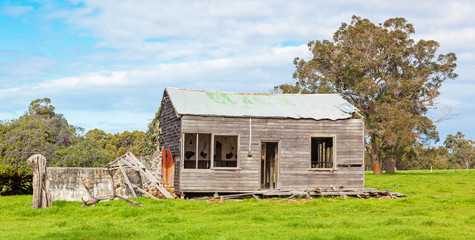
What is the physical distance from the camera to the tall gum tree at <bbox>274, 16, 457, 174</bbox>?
5012 cm

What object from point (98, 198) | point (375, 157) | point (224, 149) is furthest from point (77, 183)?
point (375, 157)

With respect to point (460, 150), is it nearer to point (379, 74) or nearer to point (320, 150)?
point (379, 74)

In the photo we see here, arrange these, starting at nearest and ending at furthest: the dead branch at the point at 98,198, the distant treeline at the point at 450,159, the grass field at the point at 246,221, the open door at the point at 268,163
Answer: the grass field at the point at 246,221
the dead branch at the point at 98,198
the open door at the point at 268,163
the distant treeline at the point at 450,159

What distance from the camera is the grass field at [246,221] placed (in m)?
12.7

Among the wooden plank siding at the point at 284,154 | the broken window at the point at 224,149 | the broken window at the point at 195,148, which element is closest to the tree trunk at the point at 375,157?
the wooden plank siding at the point at 284,154

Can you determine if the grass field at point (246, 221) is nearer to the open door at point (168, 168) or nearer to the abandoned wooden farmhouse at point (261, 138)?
the abandoned wooden farmhouse at point (261, 138)

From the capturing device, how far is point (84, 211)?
1805 centimetres

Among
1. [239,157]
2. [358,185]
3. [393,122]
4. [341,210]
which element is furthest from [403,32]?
[341,210]

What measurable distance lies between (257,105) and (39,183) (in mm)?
12833

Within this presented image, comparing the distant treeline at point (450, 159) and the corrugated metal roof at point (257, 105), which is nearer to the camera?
the corrugated metal roof at point (257, 105)

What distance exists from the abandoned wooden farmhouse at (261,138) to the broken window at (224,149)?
1.01 meters

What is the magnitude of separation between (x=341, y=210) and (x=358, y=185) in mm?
8078

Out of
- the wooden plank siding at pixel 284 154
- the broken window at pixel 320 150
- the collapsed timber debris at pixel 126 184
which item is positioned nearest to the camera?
the collapsed timber debris at pixel 126 184

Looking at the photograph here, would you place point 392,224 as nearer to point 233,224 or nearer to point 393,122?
point 233,224
